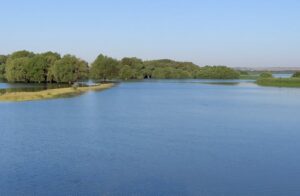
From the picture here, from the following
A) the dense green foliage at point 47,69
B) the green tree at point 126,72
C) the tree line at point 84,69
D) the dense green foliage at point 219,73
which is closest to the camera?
the dense green foliage at point 47,69

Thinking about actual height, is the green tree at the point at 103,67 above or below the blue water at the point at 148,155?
above

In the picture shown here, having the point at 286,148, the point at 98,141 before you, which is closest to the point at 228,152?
the point at 286,148

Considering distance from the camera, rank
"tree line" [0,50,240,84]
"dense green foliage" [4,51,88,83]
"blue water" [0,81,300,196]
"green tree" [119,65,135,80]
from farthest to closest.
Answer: "green tree" [119,65,135,80], "tree line" [0,50,240,84], "dense green foliage" [4,51,88,83], "blue water" [0,81,300,196]

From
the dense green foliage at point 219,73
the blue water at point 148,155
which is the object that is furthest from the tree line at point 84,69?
the blue water at point 148,155

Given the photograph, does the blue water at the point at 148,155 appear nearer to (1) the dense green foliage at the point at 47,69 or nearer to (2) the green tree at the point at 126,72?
(1) the dense green foliage at the point at 47,69

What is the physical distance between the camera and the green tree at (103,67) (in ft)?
397

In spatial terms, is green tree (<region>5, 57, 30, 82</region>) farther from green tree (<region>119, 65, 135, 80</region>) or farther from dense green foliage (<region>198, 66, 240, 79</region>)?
dense green foliage (<region>198, 66, 240, 79</region>)

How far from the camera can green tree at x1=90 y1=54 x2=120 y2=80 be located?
121 m

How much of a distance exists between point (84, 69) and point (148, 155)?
79209mm

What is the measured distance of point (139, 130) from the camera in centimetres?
2580

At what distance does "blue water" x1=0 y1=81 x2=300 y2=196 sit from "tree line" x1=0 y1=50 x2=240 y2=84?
59862 millimetres

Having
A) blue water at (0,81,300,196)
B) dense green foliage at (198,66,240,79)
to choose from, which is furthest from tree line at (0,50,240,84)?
blue water at (0,81,300,196)

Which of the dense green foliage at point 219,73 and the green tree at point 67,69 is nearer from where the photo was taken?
the green tree at point 67,69

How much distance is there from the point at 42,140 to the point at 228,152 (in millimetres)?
9699
